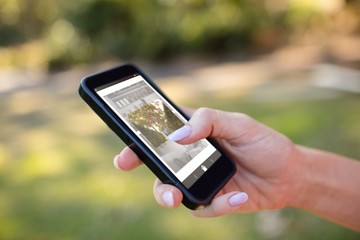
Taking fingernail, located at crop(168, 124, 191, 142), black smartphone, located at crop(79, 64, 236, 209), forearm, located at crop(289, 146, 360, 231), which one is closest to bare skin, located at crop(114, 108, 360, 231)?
forearm, located at crop(289, 146, 360, 231)

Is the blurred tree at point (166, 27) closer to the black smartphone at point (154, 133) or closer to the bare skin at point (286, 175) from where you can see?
the bare skin at point (286, 175)

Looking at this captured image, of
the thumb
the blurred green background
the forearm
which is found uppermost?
the thumb

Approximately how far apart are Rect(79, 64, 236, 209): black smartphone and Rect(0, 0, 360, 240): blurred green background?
1202mm

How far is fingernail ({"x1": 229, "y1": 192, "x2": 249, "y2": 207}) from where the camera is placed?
1.23 meters

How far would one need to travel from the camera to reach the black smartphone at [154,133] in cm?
123

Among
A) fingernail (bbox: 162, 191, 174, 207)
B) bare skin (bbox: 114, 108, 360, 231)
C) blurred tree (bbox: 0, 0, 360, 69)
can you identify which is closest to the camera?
fingernail (bbox: 162, 191, 174, 207)

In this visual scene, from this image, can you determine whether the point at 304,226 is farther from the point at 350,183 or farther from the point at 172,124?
the point at 172,124

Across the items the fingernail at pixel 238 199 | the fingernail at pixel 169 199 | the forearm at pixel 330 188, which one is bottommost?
the forearm at pixel 330 188

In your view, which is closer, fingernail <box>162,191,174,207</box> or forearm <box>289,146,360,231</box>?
fingernail <box>162,191,174,207</box>

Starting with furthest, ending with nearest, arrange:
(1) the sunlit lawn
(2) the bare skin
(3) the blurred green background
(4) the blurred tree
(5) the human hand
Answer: (4) the blurred tree → (3) the blurred green background → (1) the sunlit lawn → (2) the bare skin → (5) the human hand

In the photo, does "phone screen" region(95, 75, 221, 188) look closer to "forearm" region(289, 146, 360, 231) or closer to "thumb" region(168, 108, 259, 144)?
"thumb" region(168, 108, 259, 144)

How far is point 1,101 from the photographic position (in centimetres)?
683

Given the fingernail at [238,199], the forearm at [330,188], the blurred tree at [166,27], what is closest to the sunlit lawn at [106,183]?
the forearm at [330,188]

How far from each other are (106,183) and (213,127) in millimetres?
2021
